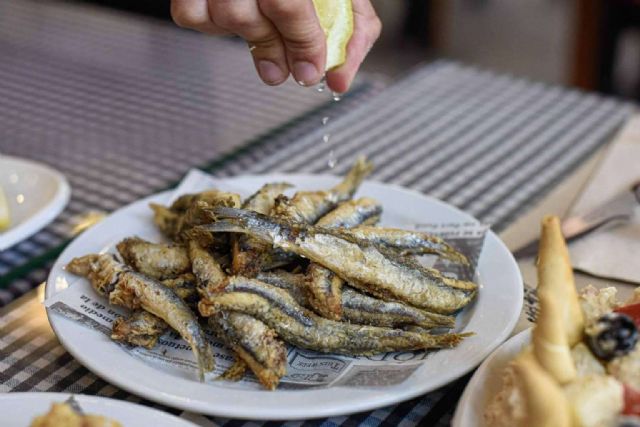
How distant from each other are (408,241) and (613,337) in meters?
0.46

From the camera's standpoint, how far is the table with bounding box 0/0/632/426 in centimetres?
193

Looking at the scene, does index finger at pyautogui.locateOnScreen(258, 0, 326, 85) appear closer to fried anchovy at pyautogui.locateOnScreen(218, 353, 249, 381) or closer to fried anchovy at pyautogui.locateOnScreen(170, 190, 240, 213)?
fried anchovy at pyautogui.locateOnScreen(170, 190, 240, 213)

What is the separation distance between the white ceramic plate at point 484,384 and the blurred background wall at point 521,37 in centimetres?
316

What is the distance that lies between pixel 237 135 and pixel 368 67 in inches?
121

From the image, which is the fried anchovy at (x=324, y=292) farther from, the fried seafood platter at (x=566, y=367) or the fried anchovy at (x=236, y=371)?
the fried seafood platter at (x=566, y=367)

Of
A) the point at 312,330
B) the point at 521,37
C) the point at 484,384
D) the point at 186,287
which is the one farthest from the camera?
the point at 521,37

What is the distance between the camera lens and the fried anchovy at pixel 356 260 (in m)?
1.22

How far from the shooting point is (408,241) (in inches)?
54.1

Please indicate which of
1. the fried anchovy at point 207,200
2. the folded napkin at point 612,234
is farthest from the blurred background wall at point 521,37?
the fried anchovy at point 207,200

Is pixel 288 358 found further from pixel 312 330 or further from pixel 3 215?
pixel 3 215

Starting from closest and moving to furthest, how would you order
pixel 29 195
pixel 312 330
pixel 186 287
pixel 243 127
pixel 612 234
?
pixel 312 330, pixel 186 287, pixel 612 234, pixel 29 195, pixel 243 127

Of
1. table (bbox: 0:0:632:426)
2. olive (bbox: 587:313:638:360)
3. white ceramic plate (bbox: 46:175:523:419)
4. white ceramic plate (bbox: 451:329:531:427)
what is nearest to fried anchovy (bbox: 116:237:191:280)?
white ceramic plate (bbox: 46:175:523:419)

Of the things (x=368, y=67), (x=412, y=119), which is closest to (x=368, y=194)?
(x=412, y=119)

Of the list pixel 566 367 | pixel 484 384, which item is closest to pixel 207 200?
pixel 484 384
